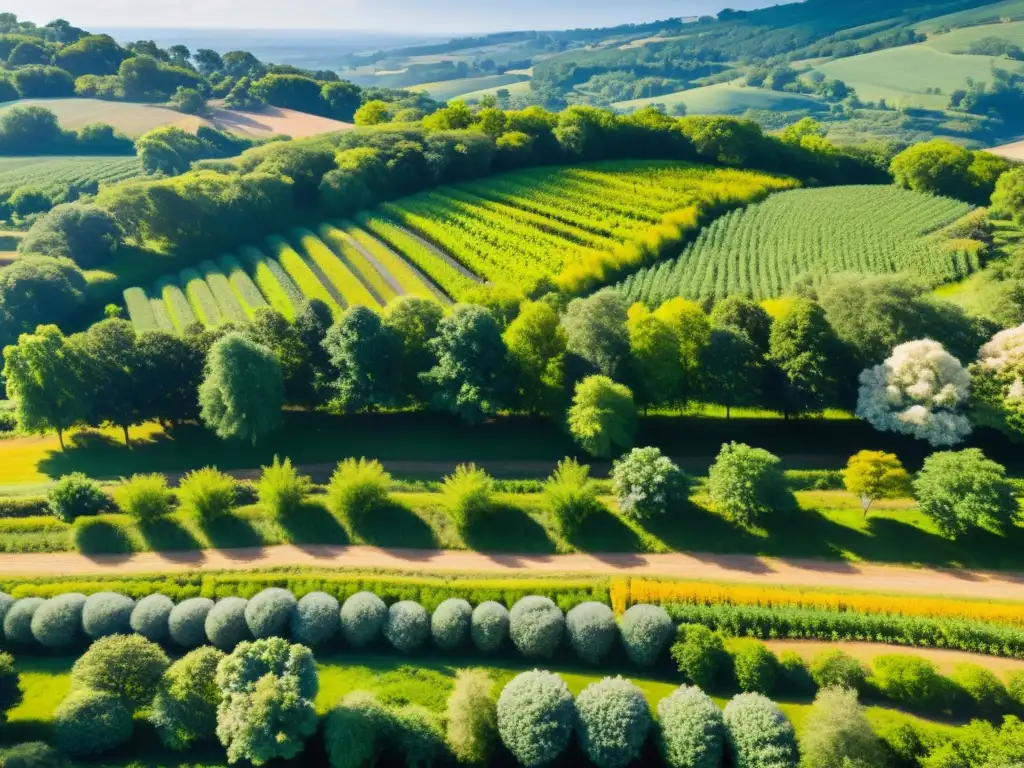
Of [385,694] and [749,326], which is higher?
[749,326]

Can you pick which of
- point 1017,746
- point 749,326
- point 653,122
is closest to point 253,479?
point 749,326

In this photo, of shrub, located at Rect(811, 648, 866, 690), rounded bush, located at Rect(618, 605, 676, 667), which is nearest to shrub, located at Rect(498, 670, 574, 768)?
rounded bush, located at Rect(618, 605, 676, 667)

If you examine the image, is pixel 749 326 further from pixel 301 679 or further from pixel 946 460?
pixel 301 679

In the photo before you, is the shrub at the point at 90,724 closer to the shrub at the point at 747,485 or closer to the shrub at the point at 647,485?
the shrub at the point at 647,485

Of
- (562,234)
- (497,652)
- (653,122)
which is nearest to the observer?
(497,652)

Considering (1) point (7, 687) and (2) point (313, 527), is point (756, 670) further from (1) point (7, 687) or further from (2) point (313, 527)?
(1) point (7, 687)

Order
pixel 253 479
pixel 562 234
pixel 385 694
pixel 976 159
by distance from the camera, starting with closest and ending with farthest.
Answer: pixel 385 694 < pixel 253 479 < pixel 562 234 < pixel 976 159

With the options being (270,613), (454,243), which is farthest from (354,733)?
(454,243)
